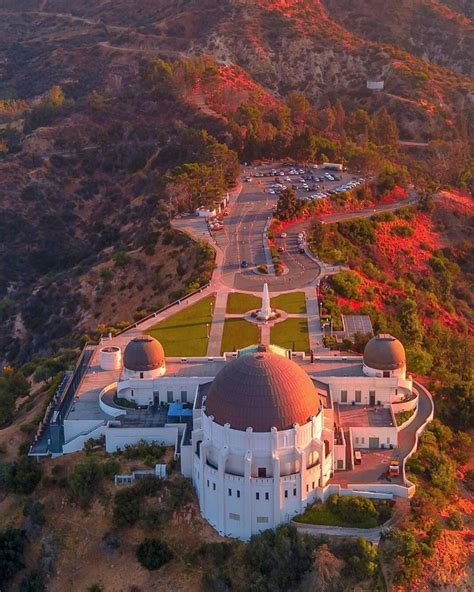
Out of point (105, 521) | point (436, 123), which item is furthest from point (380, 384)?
point (436, 123)

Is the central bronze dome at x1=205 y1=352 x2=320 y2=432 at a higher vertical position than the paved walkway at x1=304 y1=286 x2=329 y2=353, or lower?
higher

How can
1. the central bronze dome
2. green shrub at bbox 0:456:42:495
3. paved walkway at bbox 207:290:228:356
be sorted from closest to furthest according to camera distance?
the central bronze dome < green shrub at bbox 0:456:42:495 < paved walkway at bbox 207:290:228:356

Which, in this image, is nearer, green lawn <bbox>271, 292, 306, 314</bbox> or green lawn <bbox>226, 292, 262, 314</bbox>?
green lawn <bbox>271, 292, 306, 314</bbox>

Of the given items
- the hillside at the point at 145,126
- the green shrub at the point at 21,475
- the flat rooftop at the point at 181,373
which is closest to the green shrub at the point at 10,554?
the green shrub at the point at 21,475

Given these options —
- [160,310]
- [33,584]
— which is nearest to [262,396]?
[33,584]

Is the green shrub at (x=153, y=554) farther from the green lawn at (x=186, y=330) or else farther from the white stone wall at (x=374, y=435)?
the green lawn at (x=186, y=330)

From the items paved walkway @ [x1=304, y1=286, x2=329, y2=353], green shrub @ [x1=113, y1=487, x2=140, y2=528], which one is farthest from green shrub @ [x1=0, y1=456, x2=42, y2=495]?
paved walkway @ [x1=304, y1=286, x2=329, y2=353]

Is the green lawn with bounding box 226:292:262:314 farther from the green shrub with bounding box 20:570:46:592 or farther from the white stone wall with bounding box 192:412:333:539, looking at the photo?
the green shrub with bounding box 20:570:46:592

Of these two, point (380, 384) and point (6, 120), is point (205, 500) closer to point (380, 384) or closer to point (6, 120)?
point (380, 384)
